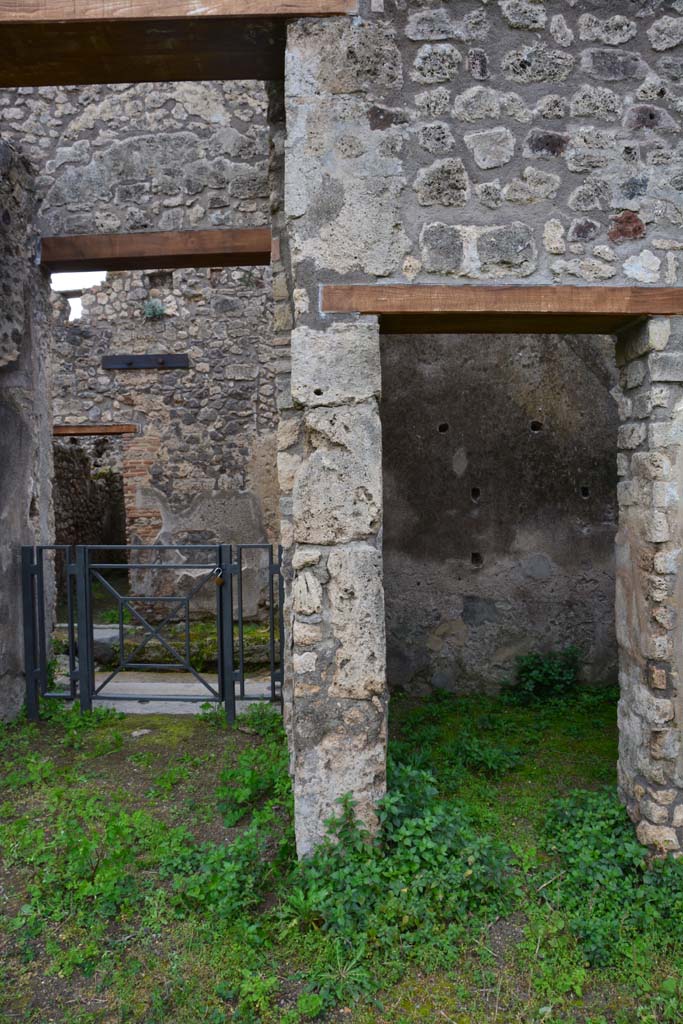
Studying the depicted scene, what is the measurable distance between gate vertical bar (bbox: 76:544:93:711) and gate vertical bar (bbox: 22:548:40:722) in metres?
0.34

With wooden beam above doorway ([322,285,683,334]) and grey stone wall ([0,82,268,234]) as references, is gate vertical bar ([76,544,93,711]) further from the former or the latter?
wooden beam above doorway ([322,285,683,334])

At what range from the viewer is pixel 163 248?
5602mm

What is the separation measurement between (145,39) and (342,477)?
2.22 metres

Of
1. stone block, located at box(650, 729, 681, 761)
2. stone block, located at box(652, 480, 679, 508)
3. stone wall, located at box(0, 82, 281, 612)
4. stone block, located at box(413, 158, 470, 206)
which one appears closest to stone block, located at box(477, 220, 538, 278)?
stone block, located at box(413, 158, 470, 206)

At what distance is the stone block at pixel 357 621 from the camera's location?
10.4 feet

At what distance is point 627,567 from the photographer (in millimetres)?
3453

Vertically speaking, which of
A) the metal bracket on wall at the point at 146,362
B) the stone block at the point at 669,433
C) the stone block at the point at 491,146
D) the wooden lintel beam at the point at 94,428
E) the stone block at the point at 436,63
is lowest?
the stone block at the point at 669,433

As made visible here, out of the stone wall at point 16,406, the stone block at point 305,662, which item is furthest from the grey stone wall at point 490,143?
the stone wall at point 16,406

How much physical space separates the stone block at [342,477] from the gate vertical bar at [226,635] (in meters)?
2.22

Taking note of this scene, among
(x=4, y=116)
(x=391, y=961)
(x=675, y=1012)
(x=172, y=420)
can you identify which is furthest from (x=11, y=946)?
(x=172, y=420)

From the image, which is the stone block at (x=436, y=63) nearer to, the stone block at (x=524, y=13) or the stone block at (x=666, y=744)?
the stone block at (x=524, y=13)

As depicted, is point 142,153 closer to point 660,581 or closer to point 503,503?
point 503,503

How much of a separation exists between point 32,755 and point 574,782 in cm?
349

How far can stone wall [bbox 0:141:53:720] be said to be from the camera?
5.25 metres
